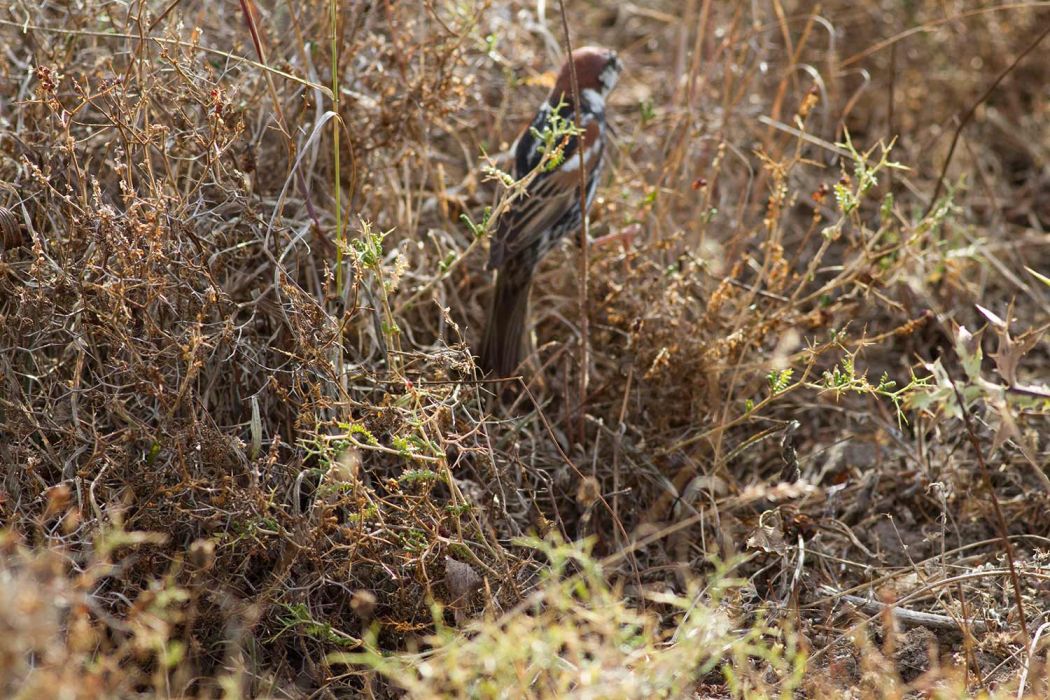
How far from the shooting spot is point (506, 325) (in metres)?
3.55

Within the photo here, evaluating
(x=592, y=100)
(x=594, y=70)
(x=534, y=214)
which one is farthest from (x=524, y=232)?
(x=594, y=70)

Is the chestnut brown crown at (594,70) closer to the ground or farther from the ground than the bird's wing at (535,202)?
farther from the ground

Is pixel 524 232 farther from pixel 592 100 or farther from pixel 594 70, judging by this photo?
pixel 594 70

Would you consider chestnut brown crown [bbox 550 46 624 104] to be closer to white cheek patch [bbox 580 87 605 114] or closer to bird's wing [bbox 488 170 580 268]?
white cheek patch [bbox 580 87 605 114]

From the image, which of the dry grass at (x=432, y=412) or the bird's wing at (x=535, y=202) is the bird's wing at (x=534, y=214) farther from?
the dry grass at (x=432, y=412)

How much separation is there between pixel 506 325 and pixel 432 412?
26.4 inches

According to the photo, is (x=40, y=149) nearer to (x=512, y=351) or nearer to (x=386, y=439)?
(x=386, y=439)

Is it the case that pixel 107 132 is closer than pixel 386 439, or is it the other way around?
pixel 386 439

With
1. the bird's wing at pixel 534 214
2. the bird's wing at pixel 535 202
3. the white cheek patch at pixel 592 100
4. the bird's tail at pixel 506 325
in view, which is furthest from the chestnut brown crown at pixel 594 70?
the bird's tail at pixel 506 325

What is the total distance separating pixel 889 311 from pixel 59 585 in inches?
119

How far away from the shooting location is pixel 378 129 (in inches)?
146

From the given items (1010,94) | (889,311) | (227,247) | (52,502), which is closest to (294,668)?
(52,502)

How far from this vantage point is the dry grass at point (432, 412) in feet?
8.25

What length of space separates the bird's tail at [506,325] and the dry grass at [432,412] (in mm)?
113
